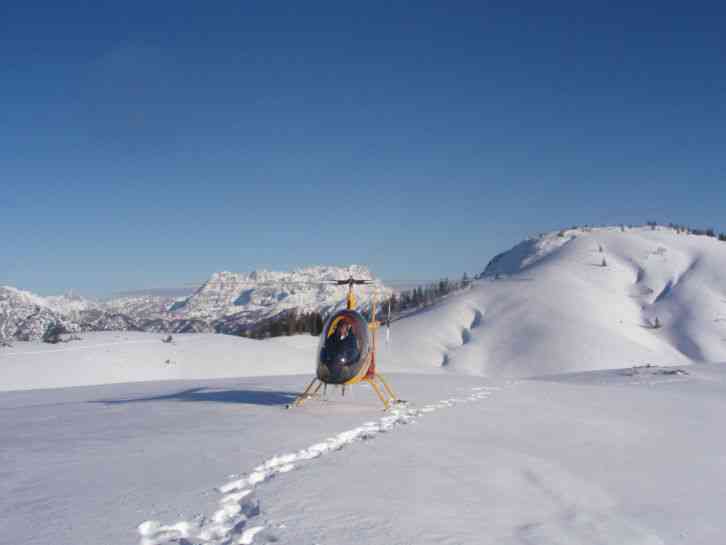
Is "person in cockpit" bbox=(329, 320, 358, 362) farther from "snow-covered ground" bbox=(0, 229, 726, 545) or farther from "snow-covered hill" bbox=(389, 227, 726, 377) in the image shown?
"snow-covered hill" bbox=(389, 227, 726, 377)

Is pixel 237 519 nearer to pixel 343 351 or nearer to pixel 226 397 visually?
pixel 343 351

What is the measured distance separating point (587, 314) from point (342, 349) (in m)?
79.5

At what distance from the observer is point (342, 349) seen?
14.8 meters

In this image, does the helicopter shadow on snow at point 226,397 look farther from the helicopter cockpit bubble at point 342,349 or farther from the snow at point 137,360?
the snow at point 137,360

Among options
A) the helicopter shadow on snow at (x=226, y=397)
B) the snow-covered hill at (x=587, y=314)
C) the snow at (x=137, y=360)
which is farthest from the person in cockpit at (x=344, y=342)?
the snow-covered hill at (x=587, y=314)

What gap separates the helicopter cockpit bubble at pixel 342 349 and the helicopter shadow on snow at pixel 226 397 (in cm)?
215

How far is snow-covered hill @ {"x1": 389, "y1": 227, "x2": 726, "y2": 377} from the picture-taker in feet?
233

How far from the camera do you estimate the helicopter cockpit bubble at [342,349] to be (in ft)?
47.9

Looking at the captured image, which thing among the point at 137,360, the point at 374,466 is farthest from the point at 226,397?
the point at 137,360

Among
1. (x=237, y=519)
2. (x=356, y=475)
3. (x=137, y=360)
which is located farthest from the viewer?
(x=137, y=360)

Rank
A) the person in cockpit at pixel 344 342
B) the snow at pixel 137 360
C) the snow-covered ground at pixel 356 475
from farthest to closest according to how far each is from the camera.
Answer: the snow at pixel 137 360
the person in cockpit at pixel 344 342
the snow-covered ground at pixel 356 475

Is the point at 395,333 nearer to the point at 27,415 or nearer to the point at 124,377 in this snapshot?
the point at 124,377

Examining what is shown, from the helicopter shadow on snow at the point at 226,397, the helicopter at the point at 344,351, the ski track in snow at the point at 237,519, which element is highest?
the helicopter at the point at 344,351

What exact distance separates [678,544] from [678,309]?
96.7m
